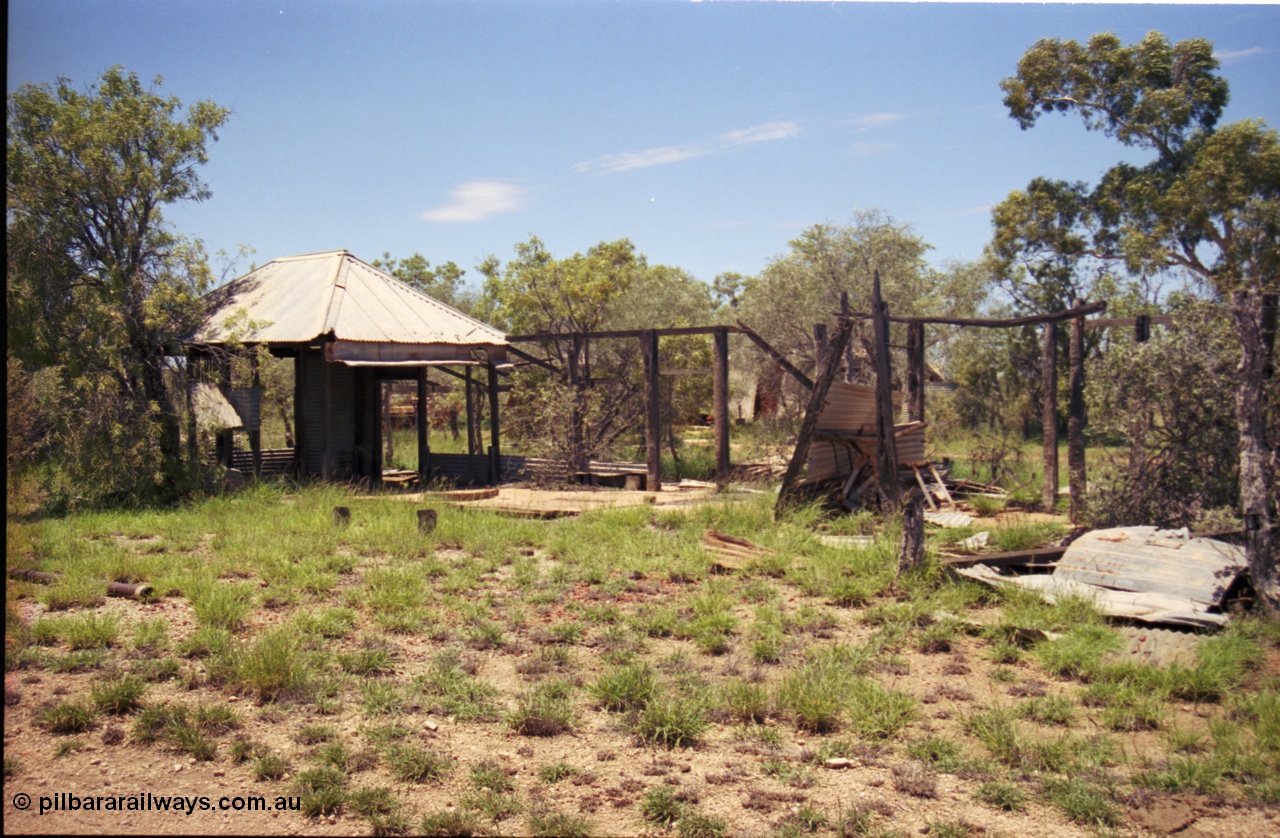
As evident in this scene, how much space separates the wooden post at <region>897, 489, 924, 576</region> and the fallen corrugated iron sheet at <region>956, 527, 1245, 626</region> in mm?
411

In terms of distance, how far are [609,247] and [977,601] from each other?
21237 mm

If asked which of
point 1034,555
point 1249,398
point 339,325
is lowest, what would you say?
point 1034,555

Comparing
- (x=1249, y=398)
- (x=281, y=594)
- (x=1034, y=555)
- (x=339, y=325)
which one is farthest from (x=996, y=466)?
(x=281, y=594)

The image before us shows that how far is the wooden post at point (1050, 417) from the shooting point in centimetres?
1235

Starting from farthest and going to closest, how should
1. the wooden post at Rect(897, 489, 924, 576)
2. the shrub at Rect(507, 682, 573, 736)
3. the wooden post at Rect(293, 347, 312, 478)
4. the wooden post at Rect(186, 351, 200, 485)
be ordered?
1. the wooden post at Rect(293, 347, 312, 478)
2. the wooden post at Rect(186, 351, 200, 485)
3. the wooden post at Rect(897, 489, 924, 576)
4. the shrub at Rect(507, 682, 573, 736)

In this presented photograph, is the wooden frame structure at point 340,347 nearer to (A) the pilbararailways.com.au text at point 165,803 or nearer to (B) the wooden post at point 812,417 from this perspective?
(B) the wooden post at point 812,417

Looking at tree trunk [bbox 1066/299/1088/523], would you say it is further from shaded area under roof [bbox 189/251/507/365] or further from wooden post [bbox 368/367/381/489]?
wooden post [bbox 368/367/381/489]

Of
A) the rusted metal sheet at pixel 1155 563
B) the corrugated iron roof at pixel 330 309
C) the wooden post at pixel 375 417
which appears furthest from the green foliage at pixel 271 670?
the wooden post at pixel 375 417

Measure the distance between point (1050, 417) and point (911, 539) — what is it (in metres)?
5.39

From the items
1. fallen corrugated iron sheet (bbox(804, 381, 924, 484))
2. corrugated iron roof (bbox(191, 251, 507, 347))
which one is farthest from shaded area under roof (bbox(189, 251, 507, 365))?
fallen corrugated iron sheet (bbox(804, 381, 924, 484))

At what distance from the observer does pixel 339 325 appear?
1452 cm

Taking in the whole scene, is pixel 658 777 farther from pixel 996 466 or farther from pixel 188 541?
pixel 996 466

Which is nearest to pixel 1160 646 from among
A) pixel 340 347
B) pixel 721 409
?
pixel 721 409

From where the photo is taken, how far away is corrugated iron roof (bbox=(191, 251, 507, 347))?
1427 centimetres
